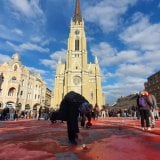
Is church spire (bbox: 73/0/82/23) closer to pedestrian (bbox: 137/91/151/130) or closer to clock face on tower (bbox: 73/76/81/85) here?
clock face on tower (bbox: 73/76/81/85)

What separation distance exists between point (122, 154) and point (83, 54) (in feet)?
227

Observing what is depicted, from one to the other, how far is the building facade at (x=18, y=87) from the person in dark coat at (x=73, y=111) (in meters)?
49.1

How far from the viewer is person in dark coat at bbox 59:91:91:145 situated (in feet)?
18.9

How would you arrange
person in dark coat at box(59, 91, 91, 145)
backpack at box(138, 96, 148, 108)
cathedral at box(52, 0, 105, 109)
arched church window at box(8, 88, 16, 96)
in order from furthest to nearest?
cathedral at box(52, 0, 105, 109) → arched church window at box(8, 88, 16, 96) → backpack at box(138, 96, 148, 108) → person in dark coat at box(59, 91, 91, 145)

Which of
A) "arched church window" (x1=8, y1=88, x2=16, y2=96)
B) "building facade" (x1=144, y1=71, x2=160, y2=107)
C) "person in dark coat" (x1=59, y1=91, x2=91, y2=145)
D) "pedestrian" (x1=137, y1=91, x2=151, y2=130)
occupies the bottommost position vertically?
"person in dark coat" (x1=59, y1=91, x2=91, y2=145)

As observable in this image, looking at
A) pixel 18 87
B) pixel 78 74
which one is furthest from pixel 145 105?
pixel 78 74

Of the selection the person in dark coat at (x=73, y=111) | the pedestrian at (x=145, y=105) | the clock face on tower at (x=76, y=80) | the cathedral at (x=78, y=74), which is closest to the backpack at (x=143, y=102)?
the pedestrian at (x=145, y=105)

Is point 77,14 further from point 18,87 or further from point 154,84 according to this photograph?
point 18,87

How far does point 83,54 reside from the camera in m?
72.9

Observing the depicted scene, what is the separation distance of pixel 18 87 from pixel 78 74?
22.3 m

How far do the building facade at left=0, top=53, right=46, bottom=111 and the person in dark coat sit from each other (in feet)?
161

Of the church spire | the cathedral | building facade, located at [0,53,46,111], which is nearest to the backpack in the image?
building facade, located at [0,53,46,111]

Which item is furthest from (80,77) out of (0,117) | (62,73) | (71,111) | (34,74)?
(71,111)

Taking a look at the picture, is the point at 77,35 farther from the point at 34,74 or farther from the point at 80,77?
the point at 34,74
